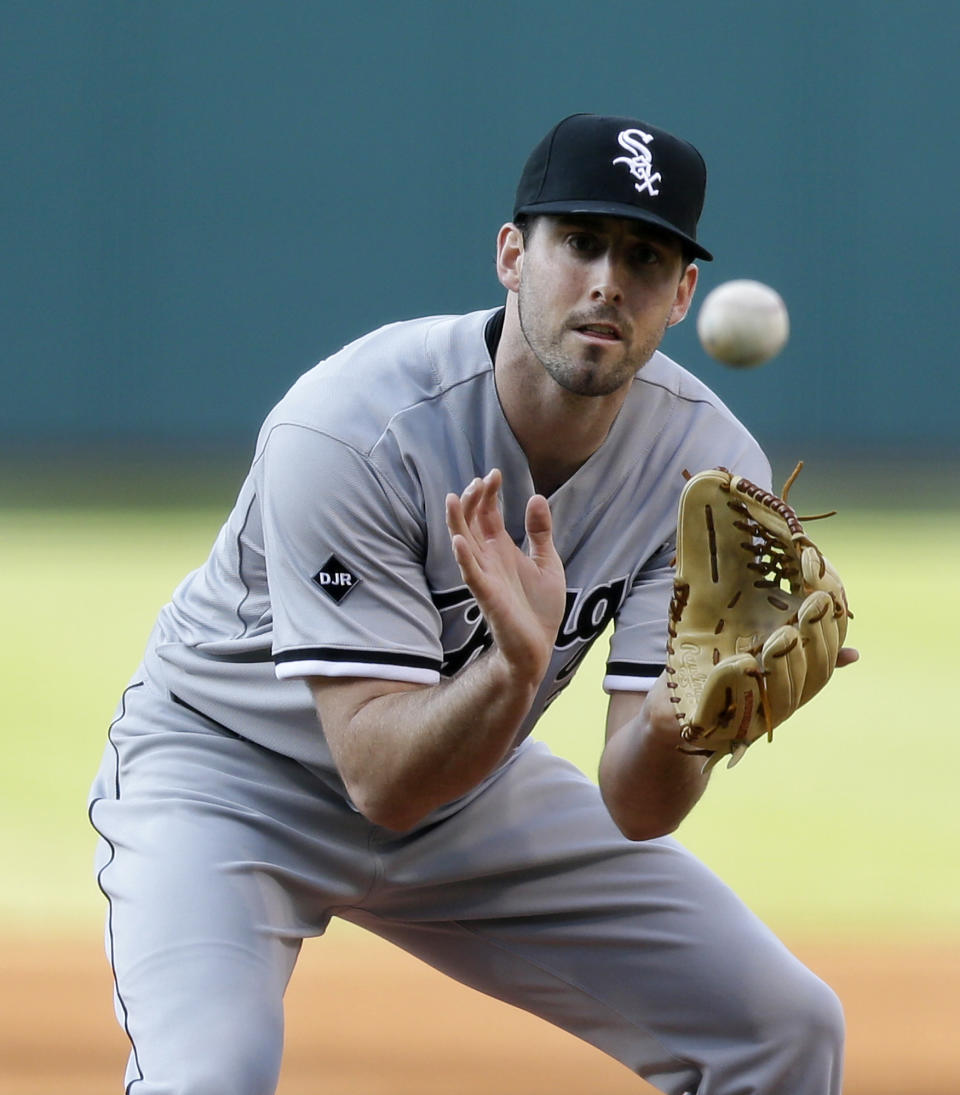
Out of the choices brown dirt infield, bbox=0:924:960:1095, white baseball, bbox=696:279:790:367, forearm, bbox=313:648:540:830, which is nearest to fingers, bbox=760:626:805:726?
forearm, bbox=313:648:540:830

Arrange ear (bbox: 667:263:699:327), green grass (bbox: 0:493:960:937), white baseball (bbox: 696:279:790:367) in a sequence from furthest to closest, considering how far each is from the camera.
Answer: white baseball (bbox: 696:279:790:367), green grass (bbox: 0:493:960:937), ear (bbox: 667:263:699:327)

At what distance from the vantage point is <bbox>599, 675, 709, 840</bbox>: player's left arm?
2.82 m

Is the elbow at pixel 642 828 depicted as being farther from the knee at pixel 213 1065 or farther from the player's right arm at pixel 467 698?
the knee at pixel 213 1065

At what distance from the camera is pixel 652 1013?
3055mm

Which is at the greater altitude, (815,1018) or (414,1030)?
(815,1018)

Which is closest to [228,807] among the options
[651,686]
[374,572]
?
[374,572]

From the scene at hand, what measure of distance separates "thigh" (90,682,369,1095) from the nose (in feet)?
3.33

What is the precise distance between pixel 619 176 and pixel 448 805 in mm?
1172

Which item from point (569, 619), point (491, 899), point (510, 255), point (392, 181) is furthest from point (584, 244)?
point (392, 181)

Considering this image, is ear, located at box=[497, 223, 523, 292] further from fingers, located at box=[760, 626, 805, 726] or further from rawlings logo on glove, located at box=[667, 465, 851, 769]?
fingers, located at box=[760, 626, 805, 726]

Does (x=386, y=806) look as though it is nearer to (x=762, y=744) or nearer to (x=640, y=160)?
(x=640, y=160)

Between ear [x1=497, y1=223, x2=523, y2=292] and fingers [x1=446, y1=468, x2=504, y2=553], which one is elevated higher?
ear [x1=497, y1=223, x2=523, y2=292]

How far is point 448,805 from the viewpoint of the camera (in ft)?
10.2

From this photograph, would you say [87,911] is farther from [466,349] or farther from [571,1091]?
[466,349]
